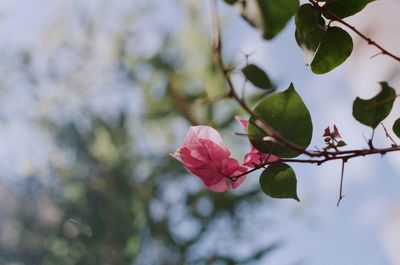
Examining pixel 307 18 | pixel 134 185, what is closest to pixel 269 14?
pixel 307 18

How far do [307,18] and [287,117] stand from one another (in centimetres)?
7

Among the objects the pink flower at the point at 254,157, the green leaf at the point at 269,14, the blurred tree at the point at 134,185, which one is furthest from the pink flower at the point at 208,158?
the blurred tree at the point at 134,185

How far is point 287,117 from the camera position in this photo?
317mm

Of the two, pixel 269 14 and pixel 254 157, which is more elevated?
pixel 269 14

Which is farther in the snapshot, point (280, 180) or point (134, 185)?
point (134, 185)

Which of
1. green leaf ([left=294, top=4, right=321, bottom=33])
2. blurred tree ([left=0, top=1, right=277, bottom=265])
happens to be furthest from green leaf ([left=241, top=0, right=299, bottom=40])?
blurred tree ([left=0, top=1, right=277, bottom=265])

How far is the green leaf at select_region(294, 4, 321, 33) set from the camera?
32 cm

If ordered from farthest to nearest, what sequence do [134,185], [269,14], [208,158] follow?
[134,185], [208,158], [269,14]

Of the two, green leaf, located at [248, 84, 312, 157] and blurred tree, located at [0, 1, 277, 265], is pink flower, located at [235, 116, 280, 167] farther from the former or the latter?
blurred tree, located at [0, 1, 277, 265]

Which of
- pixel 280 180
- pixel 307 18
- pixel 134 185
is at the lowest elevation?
pixel 134 185

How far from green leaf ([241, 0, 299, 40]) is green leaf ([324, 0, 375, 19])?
85 mm

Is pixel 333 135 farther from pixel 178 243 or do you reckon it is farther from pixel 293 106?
pixel 178 243

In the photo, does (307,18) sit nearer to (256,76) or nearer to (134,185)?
(256,76)

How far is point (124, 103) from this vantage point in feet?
13.9
